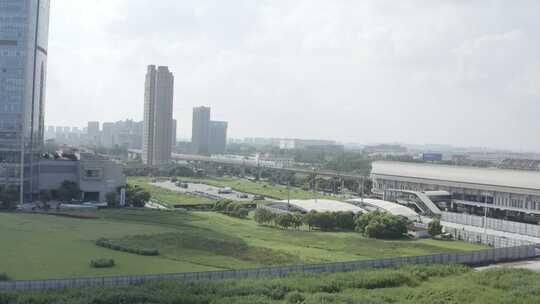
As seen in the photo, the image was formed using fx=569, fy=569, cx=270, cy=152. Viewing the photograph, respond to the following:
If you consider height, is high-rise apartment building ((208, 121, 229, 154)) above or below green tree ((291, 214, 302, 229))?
above

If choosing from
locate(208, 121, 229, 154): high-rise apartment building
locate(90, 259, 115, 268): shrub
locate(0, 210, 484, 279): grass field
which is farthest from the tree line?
Result: locate(208, 121, 229, 154): high-rise apartment building

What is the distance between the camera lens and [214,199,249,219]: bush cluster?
1171 inches

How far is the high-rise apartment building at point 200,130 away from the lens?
126 meters

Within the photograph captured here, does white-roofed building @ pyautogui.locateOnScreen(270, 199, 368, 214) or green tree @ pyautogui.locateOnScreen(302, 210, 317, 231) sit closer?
green tree @ pyautogui.locateOnScreen(302, 210, 317, 231)

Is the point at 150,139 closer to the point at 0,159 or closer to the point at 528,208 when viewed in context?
the point at 0,159

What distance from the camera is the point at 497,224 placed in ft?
91.1

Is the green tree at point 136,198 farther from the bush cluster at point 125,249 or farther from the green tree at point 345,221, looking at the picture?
the bush cluster at point 125,249

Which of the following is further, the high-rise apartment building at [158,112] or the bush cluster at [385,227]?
the high-rise apartment building at [158,112]

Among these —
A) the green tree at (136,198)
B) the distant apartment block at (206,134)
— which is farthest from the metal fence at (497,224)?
the distant apartment block at (206,134)

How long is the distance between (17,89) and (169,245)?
19.9 metres

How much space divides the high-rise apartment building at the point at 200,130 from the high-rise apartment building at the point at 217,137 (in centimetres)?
359

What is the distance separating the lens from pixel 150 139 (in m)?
78.6

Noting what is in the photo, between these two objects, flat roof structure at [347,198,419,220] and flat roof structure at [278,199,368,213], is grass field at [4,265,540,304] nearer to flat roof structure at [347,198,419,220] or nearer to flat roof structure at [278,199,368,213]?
flat roof structure at [278,199,368,213]

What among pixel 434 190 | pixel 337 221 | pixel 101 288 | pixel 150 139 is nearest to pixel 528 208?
pixel 434 190
